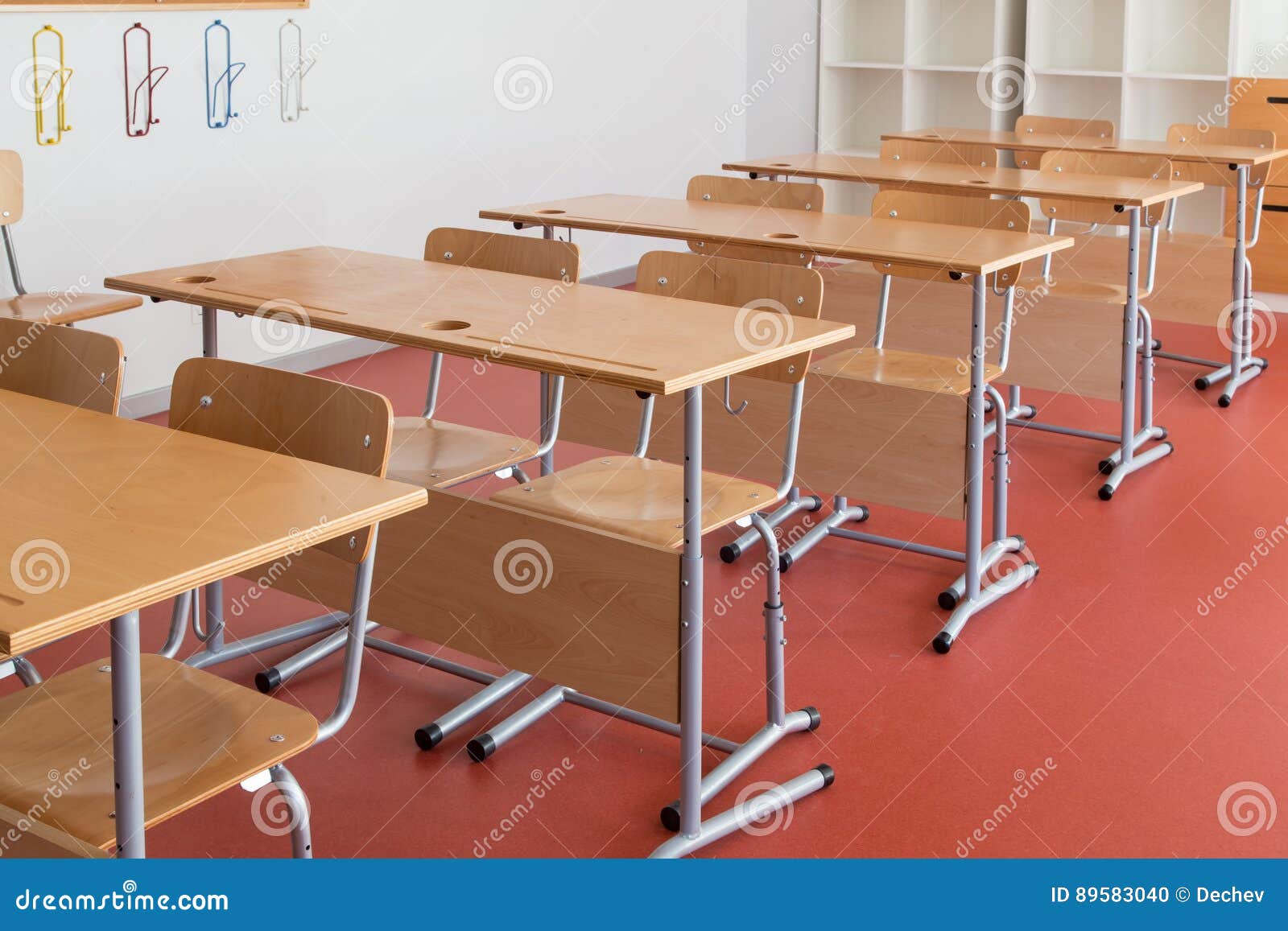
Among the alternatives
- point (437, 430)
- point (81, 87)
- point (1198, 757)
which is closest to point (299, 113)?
point (81, 87)

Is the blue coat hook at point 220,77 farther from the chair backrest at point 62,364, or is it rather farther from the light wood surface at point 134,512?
the light wood surface at point 134,512

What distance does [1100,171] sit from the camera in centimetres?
505

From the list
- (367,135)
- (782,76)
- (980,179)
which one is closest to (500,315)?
(980,179)

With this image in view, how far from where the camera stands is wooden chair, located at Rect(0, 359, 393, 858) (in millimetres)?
1710

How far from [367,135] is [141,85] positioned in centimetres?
100

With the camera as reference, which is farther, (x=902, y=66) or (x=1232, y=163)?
(x=902, y=66)

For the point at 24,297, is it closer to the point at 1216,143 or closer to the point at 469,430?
the point at 469,430

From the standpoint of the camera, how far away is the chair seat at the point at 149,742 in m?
1.69

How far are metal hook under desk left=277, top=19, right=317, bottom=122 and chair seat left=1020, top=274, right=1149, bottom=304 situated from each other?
258 centimetres

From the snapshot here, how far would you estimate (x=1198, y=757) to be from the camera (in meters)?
2.65

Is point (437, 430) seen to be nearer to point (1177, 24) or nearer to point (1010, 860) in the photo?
point (1010, 860)

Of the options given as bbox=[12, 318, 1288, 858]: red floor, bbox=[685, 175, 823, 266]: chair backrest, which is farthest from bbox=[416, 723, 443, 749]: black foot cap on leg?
bbox=[685, 175, 823, 266]: chair backrest

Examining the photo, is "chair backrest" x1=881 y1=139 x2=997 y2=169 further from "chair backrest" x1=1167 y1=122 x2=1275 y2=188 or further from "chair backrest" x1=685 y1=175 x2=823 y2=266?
"chair backrest" x1=685 y1=175 x2=823 y2=266

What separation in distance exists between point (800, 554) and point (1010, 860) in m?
1.48
